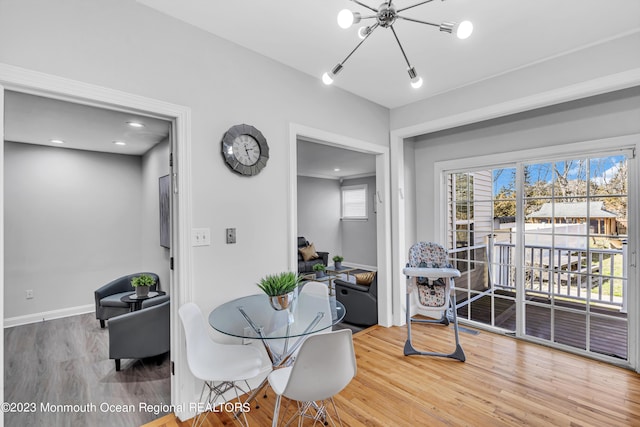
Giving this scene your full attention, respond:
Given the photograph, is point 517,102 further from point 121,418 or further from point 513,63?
point 121,418

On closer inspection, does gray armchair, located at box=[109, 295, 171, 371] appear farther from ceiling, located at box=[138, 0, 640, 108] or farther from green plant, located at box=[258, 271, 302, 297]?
ceiling, located at box=[138, 0, 640, 108]

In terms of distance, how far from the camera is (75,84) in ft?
5.41

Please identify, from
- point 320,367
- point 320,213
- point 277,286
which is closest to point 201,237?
point 277,286

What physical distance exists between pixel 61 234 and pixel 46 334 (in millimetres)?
1459

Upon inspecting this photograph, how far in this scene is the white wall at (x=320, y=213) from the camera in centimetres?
782

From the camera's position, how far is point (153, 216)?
4.56 meters

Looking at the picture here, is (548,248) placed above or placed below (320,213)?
below

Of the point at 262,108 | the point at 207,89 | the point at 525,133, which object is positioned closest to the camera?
the point at 207,89

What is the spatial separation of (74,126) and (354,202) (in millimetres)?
6211

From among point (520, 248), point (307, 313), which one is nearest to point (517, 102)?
point (520, 248)

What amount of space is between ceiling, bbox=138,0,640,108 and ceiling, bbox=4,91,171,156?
1.11 metres

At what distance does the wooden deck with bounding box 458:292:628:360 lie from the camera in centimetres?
276

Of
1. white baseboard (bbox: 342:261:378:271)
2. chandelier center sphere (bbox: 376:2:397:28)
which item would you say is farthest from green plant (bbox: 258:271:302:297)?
white baseboard (bbox: 342:261:378:271)

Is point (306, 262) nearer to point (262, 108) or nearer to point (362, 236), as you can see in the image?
point (362, 236)
